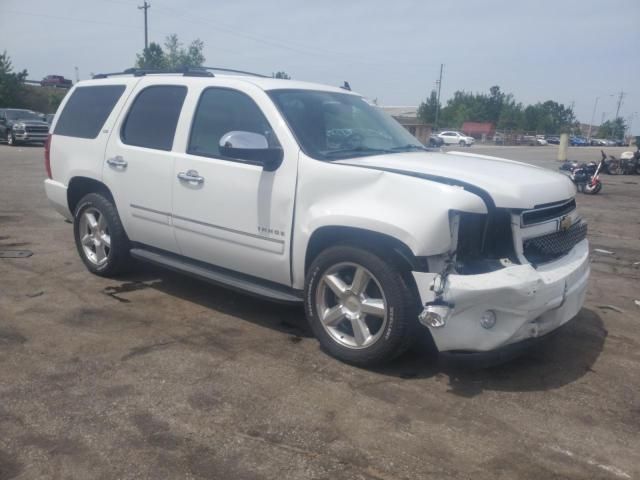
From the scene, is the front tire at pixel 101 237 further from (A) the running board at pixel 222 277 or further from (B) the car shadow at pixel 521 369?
(B) the car shadow at pixel 521 369

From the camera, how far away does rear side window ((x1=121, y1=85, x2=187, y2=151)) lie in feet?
16.1

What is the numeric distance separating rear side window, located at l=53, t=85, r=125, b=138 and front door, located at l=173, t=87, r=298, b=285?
1313 millimetres

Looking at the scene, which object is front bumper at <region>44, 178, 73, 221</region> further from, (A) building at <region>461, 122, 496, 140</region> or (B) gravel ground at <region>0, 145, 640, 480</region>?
(A) building at <region>461, 122, 496, 140</region>

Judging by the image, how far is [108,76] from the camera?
5.98 metres

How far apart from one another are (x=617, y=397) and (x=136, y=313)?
3.61 metres

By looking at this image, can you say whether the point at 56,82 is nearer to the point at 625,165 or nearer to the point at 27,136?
the point at 27,136

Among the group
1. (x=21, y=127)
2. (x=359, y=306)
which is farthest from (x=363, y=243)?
(x=21, y=127)

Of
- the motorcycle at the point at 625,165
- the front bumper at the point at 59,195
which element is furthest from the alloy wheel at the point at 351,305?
the motorcycle at the point at 625,165

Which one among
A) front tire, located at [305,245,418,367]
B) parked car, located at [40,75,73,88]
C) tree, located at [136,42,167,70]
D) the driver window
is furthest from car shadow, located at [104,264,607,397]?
parked car, located at [40,75,73,88]

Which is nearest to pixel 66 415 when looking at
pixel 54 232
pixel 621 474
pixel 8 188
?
pixel 621 474

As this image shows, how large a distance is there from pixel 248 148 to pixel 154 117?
1.54 metres

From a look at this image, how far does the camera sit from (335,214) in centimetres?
378

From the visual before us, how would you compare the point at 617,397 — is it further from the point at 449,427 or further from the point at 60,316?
the point at 60,316

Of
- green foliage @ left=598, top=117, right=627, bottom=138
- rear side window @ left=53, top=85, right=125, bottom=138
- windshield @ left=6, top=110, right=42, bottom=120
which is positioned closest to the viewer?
rear side window @ left=53, top=85, right=125, bottom=138
